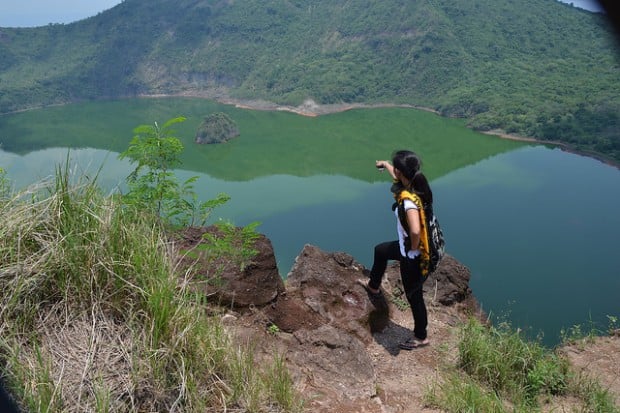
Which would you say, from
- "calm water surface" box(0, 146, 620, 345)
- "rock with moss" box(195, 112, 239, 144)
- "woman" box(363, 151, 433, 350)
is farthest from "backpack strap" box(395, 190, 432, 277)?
"rock with moss" box(195, 112, 239, 144)

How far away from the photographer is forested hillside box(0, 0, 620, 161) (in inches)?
1592

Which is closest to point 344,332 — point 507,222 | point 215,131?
point 507,222

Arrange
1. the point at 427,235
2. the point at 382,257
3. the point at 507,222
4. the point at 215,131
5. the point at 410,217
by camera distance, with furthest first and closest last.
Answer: the point at 215,131 → the point at 507,222 → the point at 382,257 → the point at 427,235 → the point at 410,217

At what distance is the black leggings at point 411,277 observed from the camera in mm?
2762

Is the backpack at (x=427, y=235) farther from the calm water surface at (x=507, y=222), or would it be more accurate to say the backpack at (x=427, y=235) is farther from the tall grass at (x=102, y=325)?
the calm water surface at (x=507, y=222)

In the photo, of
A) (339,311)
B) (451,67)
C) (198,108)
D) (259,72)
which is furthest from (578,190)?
(259,72)

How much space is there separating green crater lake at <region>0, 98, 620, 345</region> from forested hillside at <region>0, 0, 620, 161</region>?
4.83 metres

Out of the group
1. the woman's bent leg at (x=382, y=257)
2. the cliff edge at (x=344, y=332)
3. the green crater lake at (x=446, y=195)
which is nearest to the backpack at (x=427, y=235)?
the woman's bent leg at (x=382, y=257)

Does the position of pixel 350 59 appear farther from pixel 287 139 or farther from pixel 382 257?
pixel 382 257

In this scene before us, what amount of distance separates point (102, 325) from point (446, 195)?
25609 mm

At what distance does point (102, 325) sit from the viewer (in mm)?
1614

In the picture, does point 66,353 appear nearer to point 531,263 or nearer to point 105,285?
point 105,285

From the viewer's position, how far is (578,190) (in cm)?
2556

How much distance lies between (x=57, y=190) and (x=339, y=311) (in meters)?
2.22
